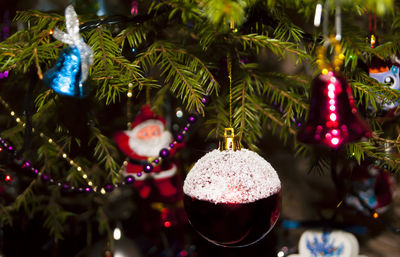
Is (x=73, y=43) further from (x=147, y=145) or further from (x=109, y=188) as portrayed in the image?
(x=147, y=145)

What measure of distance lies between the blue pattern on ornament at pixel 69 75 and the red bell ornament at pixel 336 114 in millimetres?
321

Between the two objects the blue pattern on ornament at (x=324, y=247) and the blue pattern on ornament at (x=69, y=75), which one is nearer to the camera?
the blue pattern on ornament at (x=69, y=75)

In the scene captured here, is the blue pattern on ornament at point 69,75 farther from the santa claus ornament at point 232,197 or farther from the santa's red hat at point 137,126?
the santa's red hat at point 137,126

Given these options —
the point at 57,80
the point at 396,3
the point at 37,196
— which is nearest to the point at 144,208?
the point at 37,196

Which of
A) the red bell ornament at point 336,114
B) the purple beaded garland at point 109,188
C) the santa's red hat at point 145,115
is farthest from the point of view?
the santa's red hat at point 145,115

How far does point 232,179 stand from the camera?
22.0 inches

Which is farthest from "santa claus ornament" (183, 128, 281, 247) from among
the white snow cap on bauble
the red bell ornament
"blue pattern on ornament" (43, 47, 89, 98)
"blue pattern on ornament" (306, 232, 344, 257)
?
"blue pattern on ornament" (306, 232, 344, 257)

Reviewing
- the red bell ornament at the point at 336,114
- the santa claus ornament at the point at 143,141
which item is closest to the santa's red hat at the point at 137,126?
the santa claus ornament at the point at 143,141

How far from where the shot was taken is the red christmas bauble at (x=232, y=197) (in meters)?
0.56

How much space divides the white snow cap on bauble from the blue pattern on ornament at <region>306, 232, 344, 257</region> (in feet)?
1.16

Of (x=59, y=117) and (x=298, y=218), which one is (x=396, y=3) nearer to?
(x=59, y=117)

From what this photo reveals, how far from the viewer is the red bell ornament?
49 cm

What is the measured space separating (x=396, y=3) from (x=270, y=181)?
0.46m

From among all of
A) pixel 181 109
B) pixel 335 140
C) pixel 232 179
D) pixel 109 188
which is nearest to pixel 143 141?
pixel 181 109
